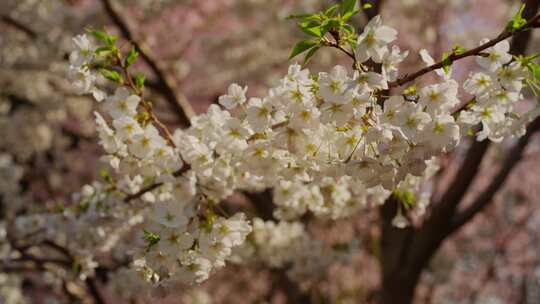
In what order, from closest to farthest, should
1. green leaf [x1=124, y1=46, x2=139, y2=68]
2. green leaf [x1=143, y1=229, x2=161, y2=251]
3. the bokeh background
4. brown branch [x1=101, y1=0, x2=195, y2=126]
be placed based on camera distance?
green leaf [x1=143, y1=229, x2=161, y2=251] → green leaf [x1=124, y1=46, x2=139, y2=68] → brown branch [x1=101, y1=0, x2=195, y2=126] → the bokeh background

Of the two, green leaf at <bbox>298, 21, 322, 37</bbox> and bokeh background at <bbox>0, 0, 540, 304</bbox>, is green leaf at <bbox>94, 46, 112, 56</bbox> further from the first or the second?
bokeh background at <bbox>0, 0, 540, 304</bbox>

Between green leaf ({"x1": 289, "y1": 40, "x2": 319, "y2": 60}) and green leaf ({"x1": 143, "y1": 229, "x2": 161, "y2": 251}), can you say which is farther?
green leaf ({"x1": 143, "y1": 229, "x2": 161, "y2": 251})

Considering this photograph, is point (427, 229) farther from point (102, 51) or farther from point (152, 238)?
point (102, 51)

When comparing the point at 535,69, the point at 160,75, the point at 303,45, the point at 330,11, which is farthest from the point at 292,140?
the point at 160,75

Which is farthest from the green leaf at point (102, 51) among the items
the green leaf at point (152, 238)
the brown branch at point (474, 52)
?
the brown branch at point (474, 52)

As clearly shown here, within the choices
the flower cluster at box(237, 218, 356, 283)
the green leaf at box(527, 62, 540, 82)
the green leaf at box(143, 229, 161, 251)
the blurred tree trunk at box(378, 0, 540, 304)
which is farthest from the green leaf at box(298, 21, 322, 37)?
the flower cluster at box(237, 218, 356, 283)

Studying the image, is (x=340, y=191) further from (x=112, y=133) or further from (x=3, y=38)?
(x=3, y=38)

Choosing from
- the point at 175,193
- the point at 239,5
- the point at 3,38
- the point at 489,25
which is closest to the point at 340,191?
the point at 175,193
